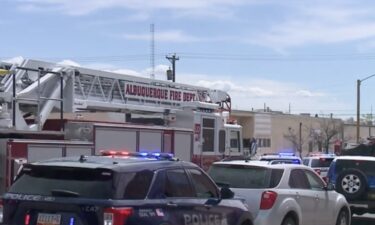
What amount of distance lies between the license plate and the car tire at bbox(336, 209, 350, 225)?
763 centimetres

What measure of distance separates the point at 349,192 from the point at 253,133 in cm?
5179

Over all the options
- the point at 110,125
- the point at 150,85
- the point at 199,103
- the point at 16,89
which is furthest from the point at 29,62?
the point at 199,103

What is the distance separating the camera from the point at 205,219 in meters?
8.68

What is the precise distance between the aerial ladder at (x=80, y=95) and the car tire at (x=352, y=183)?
5.14 meters

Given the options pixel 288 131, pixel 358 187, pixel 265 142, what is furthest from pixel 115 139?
pixel 288 131

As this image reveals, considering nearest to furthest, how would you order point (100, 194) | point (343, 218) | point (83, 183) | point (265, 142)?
point (100, 194) < point (83, 183) < point (343, 218) < point (265, 142)

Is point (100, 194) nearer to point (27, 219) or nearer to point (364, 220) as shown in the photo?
point (27, 219)

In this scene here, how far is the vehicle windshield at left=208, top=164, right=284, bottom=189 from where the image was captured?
11.4 m

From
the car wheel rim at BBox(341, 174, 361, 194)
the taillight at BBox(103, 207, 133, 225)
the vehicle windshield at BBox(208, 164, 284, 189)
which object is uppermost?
the vehicle windshield at BBox(208, 164, 284, 189)

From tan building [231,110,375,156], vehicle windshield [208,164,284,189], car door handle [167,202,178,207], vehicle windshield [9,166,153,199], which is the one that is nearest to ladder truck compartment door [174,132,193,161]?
vehicle windshield [208,164,284,189]

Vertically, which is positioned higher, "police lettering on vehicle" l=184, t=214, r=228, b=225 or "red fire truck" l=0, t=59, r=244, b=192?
"red fire truck" l=0, t=59, r=244, b=192

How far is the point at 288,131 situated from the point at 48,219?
6709 centimetres

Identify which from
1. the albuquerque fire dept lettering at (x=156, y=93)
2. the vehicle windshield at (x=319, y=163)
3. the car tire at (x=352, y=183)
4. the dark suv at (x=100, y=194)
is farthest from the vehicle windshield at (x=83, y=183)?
the vehicle windshield at (x=319, y=163)

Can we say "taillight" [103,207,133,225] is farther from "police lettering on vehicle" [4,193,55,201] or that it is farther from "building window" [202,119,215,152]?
"building window" [202,119,215,152]
